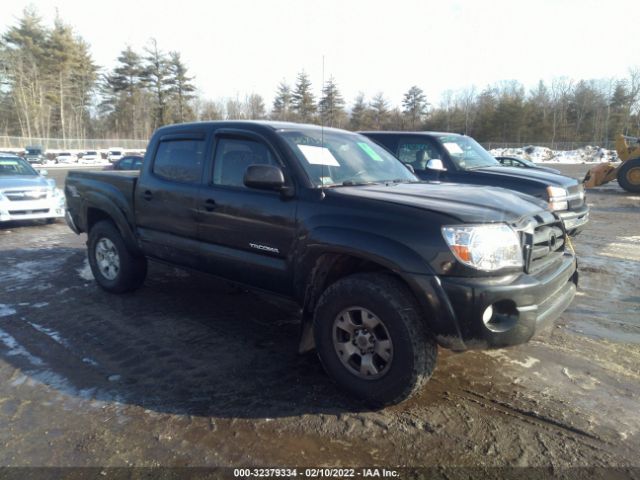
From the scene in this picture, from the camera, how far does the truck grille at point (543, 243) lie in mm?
3107

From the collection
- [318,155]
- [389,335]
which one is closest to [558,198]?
[318,155]

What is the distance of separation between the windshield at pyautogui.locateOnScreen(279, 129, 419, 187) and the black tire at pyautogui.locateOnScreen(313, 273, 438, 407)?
3.03 feet

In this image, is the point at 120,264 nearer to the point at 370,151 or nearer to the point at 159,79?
the point at 370,151

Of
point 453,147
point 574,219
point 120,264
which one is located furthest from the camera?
point 453,147

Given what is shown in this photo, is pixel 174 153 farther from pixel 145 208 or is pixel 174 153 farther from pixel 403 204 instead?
pixel 403 204

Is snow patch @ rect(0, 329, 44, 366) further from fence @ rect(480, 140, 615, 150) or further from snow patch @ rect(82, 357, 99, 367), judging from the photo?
fence @ rect(480, 140, 615, 150)

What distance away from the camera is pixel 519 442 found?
2842 mm

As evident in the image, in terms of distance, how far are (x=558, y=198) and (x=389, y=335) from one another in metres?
5.17

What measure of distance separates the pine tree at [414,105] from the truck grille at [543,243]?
44.4m

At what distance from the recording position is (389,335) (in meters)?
3.06

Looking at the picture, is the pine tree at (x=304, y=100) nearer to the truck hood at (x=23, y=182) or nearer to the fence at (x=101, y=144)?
the truck hood at (x=23, y=182)

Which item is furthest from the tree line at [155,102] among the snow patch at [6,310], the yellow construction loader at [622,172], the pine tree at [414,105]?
the snow patch at [6,310]

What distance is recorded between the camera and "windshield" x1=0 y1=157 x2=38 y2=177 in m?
11.1

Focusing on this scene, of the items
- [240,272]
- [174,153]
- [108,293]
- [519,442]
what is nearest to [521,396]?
[519,442]
